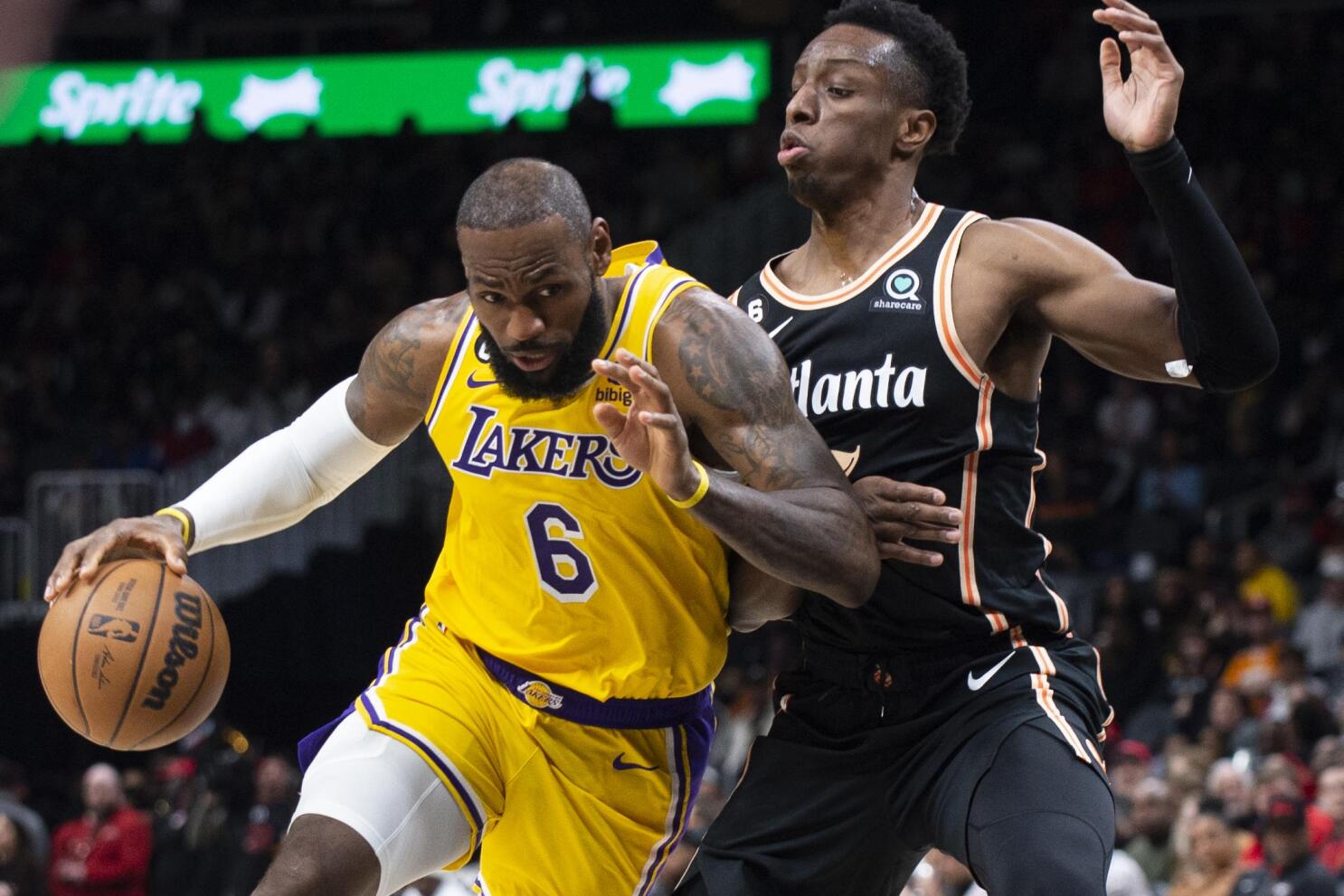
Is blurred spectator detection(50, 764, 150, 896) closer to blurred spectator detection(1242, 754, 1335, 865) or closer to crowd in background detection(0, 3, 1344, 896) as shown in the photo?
crowd in background detection(0, 3, 1344, 896)

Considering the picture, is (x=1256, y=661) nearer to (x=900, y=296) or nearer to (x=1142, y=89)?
(x=900, y=296)

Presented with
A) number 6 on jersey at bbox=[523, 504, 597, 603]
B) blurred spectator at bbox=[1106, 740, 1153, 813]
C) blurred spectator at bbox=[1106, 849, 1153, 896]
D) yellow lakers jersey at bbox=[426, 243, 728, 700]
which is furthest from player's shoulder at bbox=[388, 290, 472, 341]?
blurred spectator at bbox=[1106, 740, 1153, 813]

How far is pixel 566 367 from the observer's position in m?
3.92

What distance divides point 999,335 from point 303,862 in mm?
1831

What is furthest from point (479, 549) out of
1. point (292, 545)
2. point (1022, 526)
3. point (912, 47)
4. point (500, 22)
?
point (500, 22)

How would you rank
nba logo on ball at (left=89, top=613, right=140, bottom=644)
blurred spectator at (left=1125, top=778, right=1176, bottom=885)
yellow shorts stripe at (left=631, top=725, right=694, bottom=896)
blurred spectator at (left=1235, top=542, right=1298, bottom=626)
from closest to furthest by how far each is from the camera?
nba logo on ball at (left=89, top=613, right=140, bottom=644), yellow shorts stripe at (left=631, top=725, right=694, bottom=896), blurred spectator at (left=1125, top=778, right=1176, bottom=885), blurred spectator at (left=1235, top=542, right=1298, bottom=626)

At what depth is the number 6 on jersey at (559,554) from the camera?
4016 millimetres

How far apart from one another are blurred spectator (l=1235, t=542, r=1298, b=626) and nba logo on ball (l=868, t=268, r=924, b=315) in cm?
691

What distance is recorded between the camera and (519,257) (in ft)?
12.4

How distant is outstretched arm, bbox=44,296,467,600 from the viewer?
4.27 m

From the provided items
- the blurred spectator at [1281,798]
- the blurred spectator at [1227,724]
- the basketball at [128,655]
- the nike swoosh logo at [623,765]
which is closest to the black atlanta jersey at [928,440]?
the nike swoosh logo at [623,765]

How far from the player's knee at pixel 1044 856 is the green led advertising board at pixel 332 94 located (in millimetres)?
12056

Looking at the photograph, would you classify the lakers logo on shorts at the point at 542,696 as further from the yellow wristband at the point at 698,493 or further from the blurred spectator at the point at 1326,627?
the blurred spectator at the point at 1326,627

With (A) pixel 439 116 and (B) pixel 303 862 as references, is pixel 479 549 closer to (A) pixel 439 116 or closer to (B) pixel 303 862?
(B) pixel 303 862
